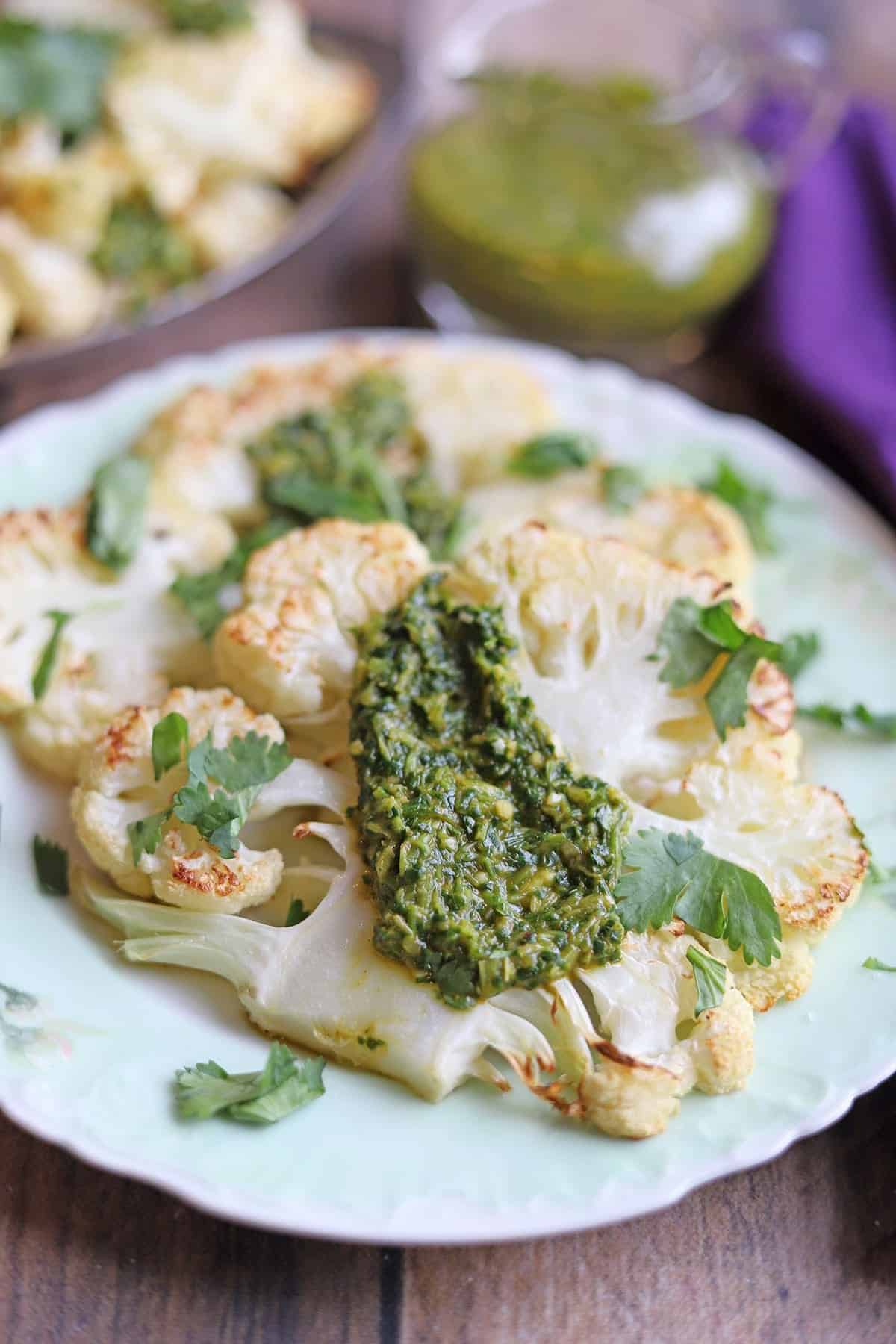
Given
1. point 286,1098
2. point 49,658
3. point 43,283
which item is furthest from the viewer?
point 43,283

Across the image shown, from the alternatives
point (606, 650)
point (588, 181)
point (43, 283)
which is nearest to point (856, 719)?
point (606, 650)

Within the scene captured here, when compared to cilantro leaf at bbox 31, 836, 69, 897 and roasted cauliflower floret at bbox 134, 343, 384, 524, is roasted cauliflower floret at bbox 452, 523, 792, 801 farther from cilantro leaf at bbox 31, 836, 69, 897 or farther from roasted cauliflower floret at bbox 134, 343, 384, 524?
cilantro leaf at bbox 31, 836, 69, 897

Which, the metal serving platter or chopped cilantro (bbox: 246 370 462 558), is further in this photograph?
the metal serving platter

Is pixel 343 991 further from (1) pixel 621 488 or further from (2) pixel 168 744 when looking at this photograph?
(1) pixel 621 488

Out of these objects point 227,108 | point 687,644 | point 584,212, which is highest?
point 227,108

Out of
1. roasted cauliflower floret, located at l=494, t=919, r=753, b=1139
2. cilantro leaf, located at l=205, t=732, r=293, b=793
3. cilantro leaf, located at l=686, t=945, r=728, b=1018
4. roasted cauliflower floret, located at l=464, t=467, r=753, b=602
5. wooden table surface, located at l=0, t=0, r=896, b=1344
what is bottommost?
wooden table surface, located at l=0, t=0, r=896, b=1344

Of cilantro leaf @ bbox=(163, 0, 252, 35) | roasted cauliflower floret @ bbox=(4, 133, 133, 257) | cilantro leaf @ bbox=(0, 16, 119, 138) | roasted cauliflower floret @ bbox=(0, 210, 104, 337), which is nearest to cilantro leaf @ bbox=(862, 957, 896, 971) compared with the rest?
roasted cauliflower floret @ bbox=(0, 210, 104, 337)

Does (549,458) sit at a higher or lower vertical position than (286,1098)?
higher
